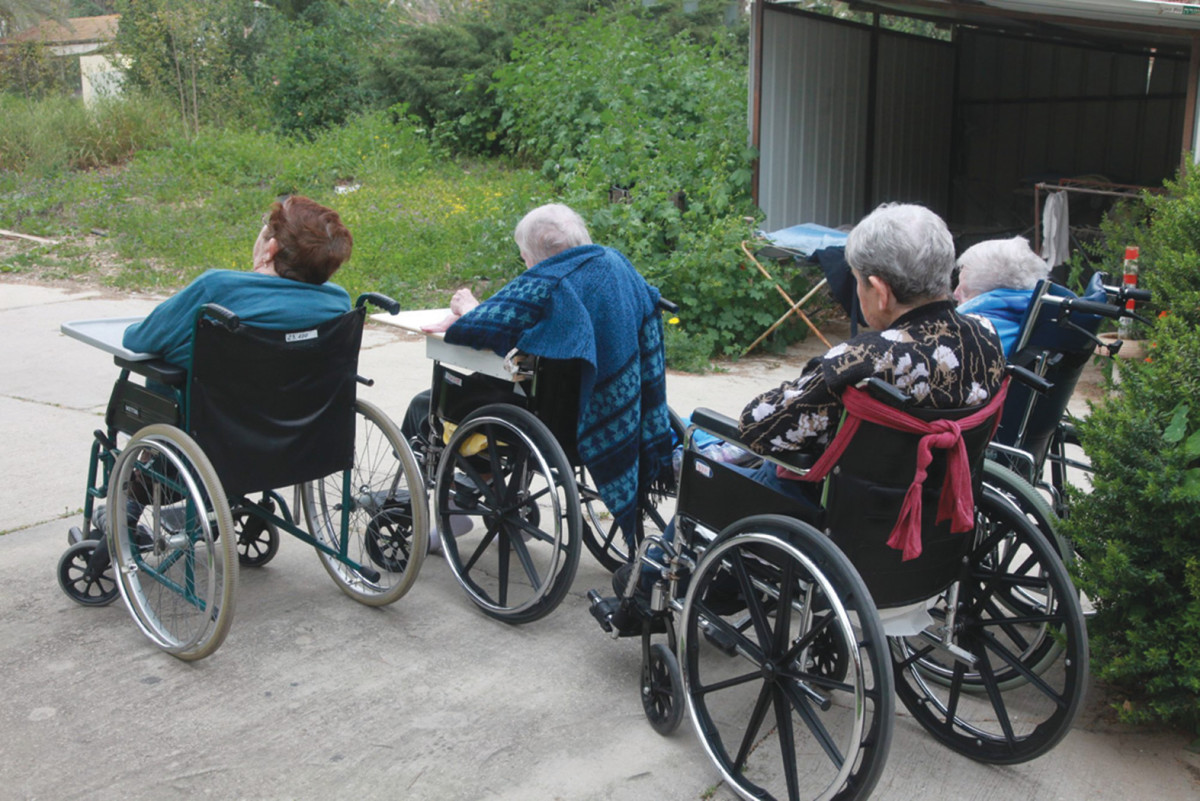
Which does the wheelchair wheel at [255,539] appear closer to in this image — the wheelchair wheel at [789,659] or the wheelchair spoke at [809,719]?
→ the wheelchair wheel at [789,659]

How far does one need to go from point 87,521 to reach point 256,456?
80 centimetres

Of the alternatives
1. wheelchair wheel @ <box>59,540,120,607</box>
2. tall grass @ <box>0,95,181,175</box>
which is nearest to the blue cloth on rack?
wheelchair wheel @ <box>59,540,120,607</box>

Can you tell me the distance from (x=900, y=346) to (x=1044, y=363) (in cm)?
127

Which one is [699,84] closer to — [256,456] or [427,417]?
[427,417]

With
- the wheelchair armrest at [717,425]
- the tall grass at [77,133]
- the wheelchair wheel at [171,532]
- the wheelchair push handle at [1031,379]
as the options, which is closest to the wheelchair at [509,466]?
the wheelchair armrest at [717,425]

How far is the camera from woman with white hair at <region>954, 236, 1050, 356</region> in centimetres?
342

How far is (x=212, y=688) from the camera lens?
9.77 ft

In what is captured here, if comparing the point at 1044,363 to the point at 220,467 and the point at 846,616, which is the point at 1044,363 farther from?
the point at 220,467

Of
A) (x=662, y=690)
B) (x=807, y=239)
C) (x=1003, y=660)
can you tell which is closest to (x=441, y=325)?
(x=662, y=690)

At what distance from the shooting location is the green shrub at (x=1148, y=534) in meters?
2.60

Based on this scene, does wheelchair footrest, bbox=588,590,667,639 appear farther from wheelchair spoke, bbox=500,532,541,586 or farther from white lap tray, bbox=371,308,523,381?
white lap tray, bbox=371,308,523,381

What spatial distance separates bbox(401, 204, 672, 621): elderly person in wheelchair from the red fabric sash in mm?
990

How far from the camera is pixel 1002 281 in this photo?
3492 millimetres

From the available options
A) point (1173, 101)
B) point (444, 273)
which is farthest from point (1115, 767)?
point (1173, 101)
